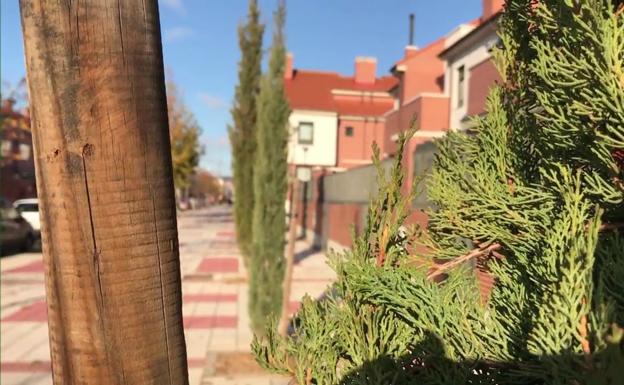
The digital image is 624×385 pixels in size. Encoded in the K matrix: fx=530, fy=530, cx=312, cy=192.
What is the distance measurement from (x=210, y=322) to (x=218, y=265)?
7047 mm

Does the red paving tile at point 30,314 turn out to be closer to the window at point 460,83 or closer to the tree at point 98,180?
the tree at point 98,180

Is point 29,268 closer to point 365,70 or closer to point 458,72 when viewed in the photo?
point 458,72

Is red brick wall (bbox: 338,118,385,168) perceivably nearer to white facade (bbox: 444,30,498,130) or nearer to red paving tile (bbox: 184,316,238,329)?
white facade (bbox: 444,30,498,130)

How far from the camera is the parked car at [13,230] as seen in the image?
17578 millimetres

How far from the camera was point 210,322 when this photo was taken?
8859mm

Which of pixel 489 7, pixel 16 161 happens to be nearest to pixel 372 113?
pixel 489 7

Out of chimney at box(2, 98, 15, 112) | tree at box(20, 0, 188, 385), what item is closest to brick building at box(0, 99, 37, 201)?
chimney at box(2, 98, 15, 112)

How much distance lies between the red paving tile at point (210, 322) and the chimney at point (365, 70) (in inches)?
1304

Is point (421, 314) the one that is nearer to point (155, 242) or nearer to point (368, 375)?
point (368, 375)

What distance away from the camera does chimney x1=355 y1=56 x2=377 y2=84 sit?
132ft

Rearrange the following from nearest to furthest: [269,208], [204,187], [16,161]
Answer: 1. [269,208]
2. [16,161]
3. [204,187]

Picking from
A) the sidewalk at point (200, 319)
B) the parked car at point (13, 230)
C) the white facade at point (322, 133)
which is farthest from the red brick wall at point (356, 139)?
the parked car at point (13, 230)

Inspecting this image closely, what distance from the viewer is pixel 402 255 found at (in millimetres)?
1547

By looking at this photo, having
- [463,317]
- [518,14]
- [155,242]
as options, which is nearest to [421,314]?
[463,317]
